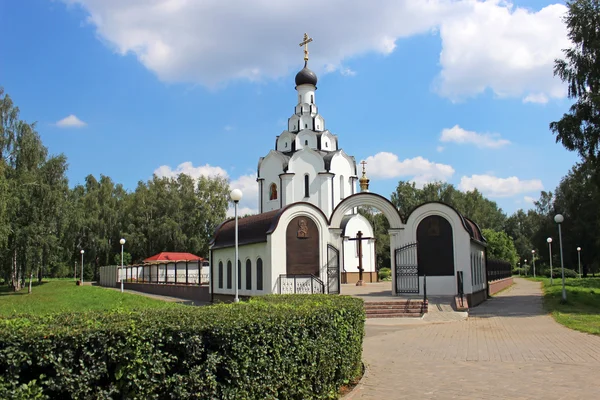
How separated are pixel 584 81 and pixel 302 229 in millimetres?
14027

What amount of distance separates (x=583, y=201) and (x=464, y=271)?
46367mm

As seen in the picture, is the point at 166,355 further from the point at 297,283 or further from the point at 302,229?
the point at 302,229

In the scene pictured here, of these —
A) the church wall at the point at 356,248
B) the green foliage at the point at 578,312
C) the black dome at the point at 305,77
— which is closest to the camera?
the green foliage at the point at 578,312

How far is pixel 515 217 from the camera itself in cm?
9781

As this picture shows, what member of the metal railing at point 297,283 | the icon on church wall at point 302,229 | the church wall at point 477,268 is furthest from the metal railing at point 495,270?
the metal railing at point 297,283

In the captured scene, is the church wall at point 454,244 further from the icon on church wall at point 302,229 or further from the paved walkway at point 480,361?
the paved walkway at point 480,361

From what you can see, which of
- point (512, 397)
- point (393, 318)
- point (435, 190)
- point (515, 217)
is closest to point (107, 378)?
point (512, 397)

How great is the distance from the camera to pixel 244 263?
23.3m

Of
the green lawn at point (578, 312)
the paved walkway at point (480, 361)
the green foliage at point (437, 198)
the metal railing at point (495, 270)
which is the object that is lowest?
the green lawn at point (578, 312)

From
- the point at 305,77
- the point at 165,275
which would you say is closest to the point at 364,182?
the point at 305,77

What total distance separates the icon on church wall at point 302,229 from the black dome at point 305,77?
817 inches

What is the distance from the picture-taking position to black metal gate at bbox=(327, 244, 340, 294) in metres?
22.4

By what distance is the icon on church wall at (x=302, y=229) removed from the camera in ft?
72.1

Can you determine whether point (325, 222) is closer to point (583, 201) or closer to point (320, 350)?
point (320, 350)
